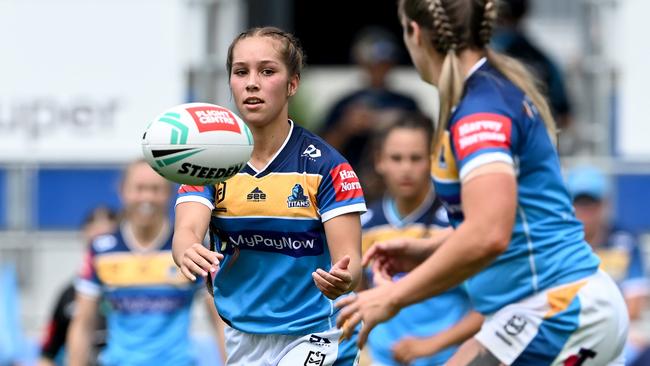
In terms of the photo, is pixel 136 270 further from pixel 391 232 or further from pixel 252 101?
pixel 252 101

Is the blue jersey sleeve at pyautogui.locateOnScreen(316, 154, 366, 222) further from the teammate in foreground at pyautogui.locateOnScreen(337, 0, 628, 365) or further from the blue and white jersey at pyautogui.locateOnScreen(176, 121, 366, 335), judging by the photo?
the teammate in foreground at pyautogui.locateOnScreen(337, 0, 628, 365)

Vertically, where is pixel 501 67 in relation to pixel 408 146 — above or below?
above

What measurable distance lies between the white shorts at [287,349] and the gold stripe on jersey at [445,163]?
695mm

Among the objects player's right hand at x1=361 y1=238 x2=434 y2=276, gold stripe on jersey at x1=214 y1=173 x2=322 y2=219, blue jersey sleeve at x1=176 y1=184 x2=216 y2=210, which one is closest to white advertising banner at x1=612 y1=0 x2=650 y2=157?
player's right hand at x1=361 y1=238 x2=434 y2=276

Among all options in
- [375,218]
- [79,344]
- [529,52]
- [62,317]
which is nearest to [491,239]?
[375,218]

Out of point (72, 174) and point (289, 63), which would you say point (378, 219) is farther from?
point (72, 174)

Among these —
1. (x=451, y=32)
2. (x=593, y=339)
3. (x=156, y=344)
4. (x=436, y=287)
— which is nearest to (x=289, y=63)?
(x=451, y=32)

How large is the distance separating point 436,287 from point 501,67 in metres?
0.94

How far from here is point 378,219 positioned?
287 inches

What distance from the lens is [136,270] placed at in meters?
7.70

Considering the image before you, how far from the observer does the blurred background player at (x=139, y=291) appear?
7641mm

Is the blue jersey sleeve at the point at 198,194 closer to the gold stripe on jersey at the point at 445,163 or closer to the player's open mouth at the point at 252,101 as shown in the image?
the player's open mouth at the point at 252,101

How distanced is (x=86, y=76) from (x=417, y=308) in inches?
153

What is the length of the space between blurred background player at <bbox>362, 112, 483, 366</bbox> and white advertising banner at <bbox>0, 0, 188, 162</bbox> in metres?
2.96
